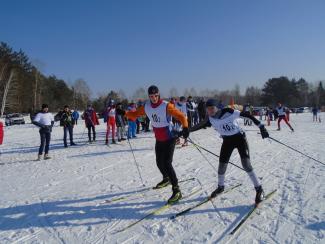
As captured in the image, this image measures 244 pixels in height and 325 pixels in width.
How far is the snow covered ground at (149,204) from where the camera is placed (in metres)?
4.44

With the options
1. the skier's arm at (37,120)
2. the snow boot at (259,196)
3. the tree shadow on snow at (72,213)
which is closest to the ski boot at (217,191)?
the tree shadow on snow at (72,213)

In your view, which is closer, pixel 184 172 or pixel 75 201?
pixel 75 201

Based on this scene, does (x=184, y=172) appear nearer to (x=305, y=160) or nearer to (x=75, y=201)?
(x=75, y=201)

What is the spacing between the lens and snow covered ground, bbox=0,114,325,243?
4.44 metres

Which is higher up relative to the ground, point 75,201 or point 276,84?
point 276,84

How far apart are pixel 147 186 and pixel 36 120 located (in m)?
5.50

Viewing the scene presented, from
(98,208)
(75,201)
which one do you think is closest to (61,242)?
(98,208)

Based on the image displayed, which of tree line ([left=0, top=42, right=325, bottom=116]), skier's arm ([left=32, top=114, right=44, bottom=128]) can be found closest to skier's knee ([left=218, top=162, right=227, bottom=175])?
skier's arm ([left=32, top=114, right=44, bottom=128])

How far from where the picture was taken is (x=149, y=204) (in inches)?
226

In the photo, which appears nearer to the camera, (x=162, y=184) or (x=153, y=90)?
A: (x=153, y=90)

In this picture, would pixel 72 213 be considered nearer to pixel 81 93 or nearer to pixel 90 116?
pixel 90 116

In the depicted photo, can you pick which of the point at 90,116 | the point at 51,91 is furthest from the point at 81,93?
the point at 90,116

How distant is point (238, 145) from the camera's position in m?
5.54

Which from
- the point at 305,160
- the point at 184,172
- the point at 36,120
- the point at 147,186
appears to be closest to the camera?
the point at 147,186
